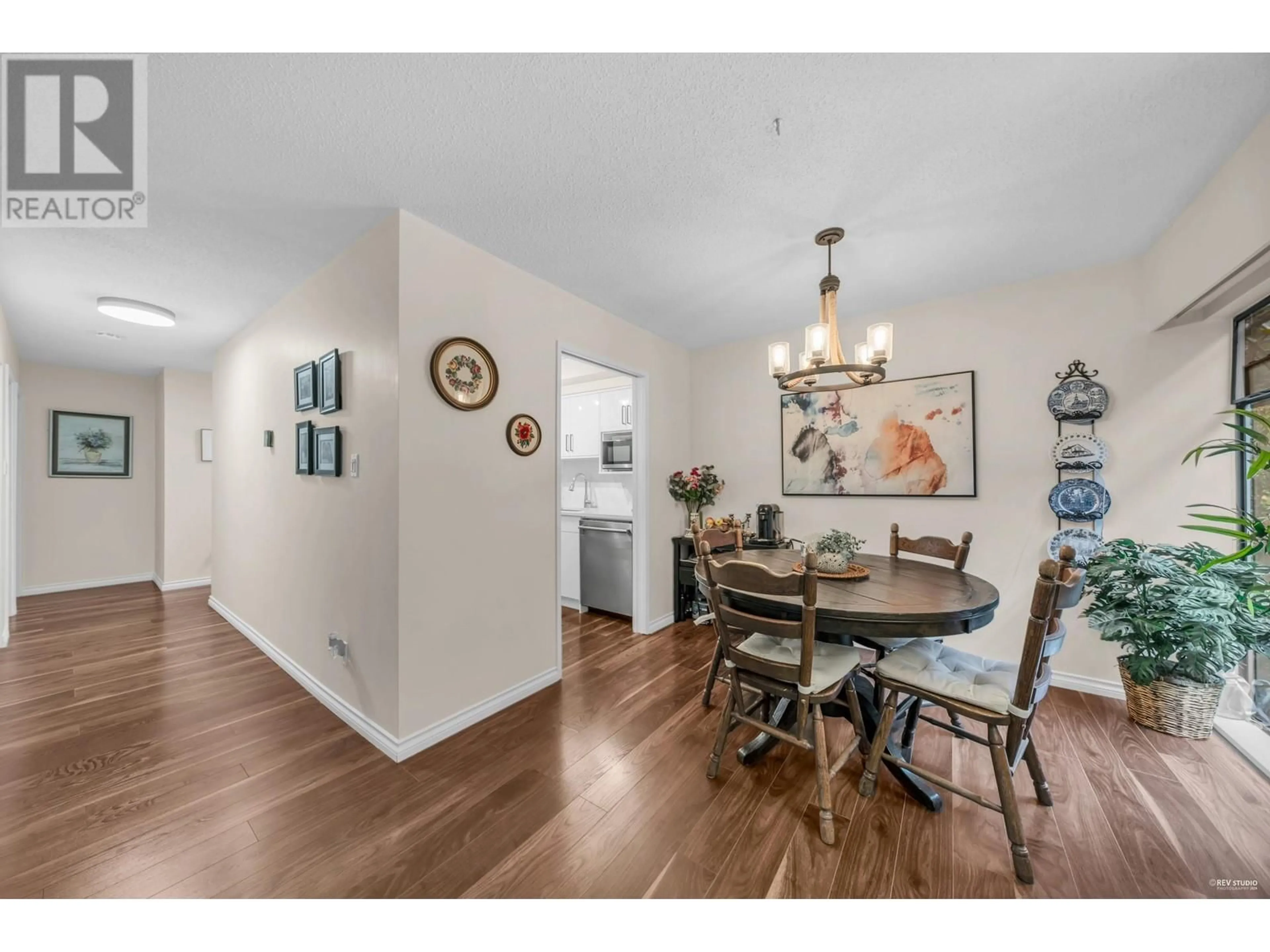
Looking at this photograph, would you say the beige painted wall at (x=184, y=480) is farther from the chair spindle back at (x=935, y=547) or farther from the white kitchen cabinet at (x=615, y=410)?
the chair spindle back at (x=935, y=547)

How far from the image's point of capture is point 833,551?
209 cm

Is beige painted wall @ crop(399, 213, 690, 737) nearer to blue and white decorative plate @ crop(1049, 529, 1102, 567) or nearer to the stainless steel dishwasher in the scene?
the stainless steel dishwasher

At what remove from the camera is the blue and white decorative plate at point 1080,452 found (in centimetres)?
251

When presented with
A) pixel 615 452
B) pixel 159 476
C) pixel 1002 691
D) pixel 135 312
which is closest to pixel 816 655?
pixel 1002 691

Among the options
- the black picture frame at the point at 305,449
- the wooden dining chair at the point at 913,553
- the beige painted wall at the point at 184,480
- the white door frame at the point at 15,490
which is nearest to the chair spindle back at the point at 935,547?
the wooden dining chair at the point at 913,553

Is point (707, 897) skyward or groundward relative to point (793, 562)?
groundward

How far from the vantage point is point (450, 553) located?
2.17 meters

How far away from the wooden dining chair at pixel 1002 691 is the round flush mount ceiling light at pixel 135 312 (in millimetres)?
4941

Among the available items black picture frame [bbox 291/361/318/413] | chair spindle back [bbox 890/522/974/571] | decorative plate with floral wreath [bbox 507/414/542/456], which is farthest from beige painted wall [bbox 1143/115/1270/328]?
black picture frame [bbox 291/361/318/413]

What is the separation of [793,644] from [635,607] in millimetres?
1881

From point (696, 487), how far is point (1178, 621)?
108 inches

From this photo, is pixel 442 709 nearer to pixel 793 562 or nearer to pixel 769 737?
pixel 769 737
